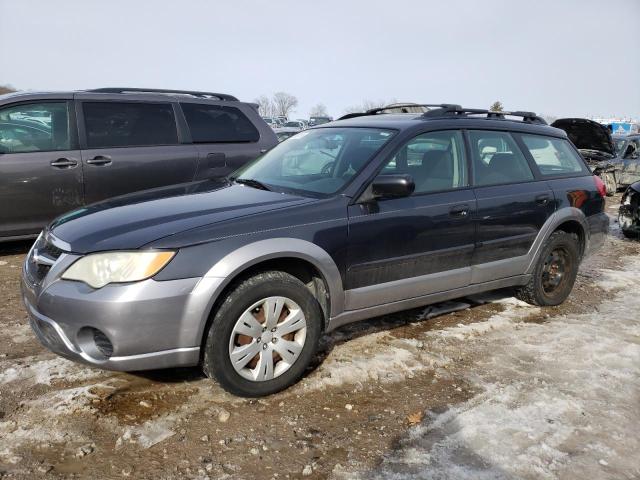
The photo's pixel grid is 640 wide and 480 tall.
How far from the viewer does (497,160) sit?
4230 millimetres

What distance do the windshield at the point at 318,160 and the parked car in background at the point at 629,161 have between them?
1047cm

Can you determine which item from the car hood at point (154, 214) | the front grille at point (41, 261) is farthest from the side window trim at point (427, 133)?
the front grille at point (41, 261)

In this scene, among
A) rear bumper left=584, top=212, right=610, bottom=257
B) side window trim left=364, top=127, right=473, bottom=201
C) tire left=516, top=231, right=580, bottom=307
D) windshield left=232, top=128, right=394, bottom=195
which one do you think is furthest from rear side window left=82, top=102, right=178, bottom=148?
rear bumper left=584, top=212, right=610, bottom=257

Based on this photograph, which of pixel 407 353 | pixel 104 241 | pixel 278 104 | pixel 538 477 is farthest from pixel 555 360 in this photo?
pixel 278 104

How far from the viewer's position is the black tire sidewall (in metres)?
4.54

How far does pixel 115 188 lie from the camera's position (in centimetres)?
565

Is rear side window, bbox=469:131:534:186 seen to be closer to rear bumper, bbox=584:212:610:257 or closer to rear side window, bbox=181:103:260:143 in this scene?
rear bumper, bbox=584:212:610:257

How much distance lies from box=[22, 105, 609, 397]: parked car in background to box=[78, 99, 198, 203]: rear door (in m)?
1.98

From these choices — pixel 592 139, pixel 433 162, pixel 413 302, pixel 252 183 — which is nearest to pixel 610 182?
pixel 592 139

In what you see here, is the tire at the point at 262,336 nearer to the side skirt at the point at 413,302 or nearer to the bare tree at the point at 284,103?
the side skirt at the point at 413,302

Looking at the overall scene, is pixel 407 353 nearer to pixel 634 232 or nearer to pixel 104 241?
pixel 104 241

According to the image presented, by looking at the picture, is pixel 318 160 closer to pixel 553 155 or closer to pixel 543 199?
pixel 543 199

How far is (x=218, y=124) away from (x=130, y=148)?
3.61 feet

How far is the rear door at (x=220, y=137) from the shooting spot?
6.17 metres
